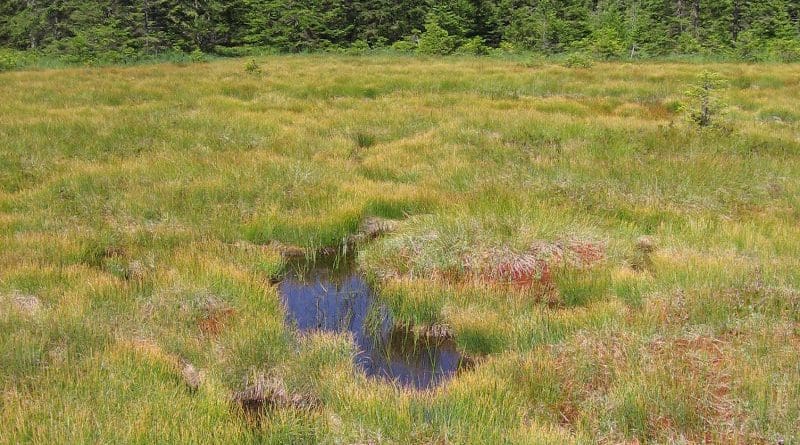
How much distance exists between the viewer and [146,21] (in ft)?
132

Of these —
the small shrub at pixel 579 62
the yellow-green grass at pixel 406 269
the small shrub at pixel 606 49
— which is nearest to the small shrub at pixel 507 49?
the small shrub at pixel 606 49

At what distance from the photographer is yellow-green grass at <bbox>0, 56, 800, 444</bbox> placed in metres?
3.44

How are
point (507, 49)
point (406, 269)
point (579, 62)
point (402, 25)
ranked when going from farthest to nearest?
point (402, 25) < point (507, 49) < point (579, 62) < point (406, 269)

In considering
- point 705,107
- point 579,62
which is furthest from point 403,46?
point 705,107

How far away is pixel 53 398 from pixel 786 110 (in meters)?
17.8

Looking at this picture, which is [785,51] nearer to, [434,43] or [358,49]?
[434,43]

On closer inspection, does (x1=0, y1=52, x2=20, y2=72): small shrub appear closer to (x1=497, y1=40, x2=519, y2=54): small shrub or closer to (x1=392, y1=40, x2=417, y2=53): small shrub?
(x1=392, y1=40, x2=417, y2=53): small shrub

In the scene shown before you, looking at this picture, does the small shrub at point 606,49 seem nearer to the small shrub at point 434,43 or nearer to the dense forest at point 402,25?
the dense forest at point 402,25

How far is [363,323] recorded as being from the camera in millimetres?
5453

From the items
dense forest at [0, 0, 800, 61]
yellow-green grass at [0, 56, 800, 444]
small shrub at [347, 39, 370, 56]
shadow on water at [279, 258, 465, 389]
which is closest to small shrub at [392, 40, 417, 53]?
dense forest at [0, 0, 800, 61]

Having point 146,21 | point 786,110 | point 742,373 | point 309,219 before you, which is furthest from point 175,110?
point 146,21

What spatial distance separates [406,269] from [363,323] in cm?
112

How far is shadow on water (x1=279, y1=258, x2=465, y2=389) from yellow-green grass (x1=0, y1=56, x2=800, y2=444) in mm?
225

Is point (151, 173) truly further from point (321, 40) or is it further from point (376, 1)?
point (376, 1)
